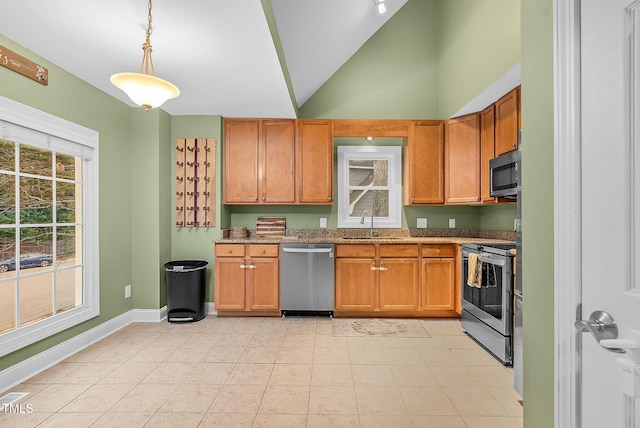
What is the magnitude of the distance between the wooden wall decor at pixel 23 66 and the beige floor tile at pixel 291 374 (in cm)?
285

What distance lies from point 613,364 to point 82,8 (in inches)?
113

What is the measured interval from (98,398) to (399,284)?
2.93 meters

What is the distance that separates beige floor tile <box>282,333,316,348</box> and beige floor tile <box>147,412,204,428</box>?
1.15 metres

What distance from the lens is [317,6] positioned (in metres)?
3.07

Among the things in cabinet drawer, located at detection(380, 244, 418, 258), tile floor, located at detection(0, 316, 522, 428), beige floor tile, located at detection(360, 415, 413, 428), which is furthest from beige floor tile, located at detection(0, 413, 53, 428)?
cabinet drawer, located at detection(380, 244, 418, 258)

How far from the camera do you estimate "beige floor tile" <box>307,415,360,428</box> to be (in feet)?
6.16

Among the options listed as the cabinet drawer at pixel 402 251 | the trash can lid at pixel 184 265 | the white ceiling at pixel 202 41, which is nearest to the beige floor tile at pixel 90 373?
the trash can lid at pixel 184 265

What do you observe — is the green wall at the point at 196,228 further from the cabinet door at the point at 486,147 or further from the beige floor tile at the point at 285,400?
the cabinet door at the point at 486,147

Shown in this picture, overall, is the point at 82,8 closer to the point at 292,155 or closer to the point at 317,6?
the point at 317,6

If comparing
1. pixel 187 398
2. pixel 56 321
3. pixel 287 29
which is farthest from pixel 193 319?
pixel 287 29

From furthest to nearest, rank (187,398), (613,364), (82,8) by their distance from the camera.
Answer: (187,398) < (82,8) < (613,364)

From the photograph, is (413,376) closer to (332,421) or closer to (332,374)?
(332,374)

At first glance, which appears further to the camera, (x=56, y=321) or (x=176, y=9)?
(x=56, y=321)

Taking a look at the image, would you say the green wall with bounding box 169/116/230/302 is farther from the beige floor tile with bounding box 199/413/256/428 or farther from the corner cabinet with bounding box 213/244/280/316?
the beige floor tile with bounding box 199/413/256/428
